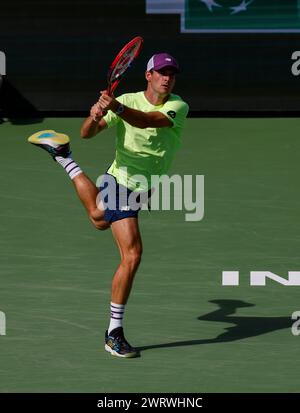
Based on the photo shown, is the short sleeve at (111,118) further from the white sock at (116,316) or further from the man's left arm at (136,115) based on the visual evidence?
the white sock at (116,316)

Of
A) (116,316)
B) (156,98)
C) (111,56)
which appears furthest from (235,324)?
(111,56)

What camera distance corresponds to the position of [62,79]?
20719 mm

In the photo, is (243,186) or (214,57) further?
(214,57)

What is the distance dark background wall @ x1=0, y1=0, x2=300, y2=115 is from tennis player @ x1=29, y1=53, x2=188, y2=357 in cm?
947

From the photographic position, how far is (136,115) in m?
10.5

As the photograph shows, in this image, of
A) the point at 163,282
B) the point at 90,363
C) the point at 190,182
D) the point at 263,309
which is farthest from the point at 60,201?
the point at 90,363

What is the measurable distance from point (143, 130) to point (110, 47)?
974cm

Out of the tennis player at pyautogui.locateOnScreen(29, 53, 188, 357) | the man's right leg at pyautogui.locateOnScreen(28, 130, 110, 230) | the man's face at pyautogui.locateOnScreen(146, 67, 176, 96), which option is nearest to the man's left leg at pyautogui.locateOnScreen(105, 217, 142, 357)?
the tennis player at pyautogui.locateOnScreen(29, 53, 188, 357)

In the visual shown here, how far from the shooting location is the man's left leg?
420 inches

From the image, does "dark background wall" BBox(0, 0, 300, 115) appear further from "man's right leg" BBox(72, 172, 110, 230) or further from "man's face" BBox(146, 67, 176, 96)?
"man's face" BBox(146, 67, 176, 96)

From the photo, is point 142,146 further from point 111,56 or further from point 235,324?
A: point 111,56

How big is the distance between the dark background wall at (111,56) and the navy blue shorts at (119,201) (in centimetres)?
956

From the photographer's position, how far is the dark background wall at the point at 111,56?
2050 centimetres

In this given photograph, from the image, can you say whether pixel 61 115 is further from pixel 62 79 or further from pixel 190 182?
pixel 190 182
